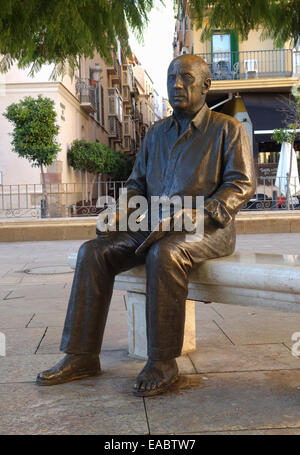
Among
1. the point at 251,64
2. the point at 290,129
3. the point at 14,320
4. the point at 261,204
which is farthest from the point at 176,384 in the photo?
the point at 251,64

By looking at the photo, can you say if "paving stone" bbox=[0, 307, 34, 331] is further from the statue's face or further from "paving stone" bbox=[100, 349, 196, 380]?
the statue's face

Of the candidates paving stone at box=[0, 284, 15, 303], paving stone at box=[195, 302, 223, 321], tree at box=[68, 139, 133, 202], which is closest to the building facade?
tree at box=[68, 139, 133, 202]

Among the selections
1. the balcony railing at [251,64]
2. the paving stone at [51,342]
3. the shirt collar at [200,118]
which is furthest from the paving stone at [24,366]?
the balcony railing at [251,64]

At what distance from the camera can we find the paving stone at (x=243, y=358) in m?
3.41

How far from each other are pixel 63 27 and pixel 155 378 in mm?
2439

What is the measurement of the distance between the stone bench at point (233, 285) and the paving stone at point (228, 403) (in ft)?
1.42

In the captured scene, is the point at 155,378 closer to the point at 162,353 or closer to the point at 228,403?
the point at 162,353

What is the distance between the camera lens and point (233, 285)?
304 centimetres

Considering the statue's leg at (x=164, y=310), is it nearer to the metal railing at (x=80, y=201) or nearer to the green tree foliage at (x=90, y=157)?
the metal railing at (x=80, y=201)

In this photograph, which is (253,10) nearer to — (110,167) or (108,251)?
(108,251)

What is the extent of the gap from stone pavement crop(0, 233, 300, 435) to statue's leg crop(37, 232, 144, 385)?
87 millimetres

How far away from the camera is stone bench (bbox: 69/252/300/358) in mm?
2801

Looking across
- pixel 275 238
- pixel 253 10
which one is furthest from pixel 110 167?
pixel 253 10
